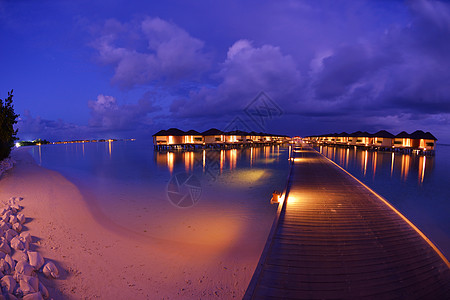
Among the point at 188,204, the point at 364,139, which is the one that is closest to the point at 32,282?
the point at 188,204

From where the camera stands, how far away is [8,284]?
12.2ft

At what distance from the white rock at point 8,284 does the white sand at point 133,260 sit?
606 millimetres

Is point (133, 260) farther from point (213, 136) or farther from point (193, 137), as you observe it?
point (213, 136)

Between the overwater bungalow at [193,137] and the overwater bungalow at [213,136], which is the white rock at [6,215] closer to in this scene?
the overwater bungalow at [193,137]

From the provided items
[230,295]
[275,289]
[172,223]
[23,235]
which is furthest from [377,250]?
[23,235]

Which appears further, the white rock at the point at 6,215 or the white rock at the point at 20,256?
the white rock at the point at 6,215

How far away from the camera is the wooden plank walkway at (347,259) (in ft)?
11.4

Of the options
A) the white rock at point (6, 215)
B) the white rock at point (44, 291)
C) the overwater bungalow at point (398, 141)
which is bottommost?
the white rock at point (44, 291)

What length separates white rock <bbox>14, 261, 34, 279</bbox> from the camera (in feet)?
13.6

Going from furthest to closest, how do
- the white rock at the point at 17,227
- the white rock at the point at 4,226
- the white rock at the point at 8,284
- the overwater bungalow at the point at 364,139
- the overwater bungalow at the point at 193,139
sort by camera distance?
the overwater bungalow at the point at 364,139 → the overwater bungalow at the point at 193,139 → the white rock at the point at 17,227 → the white rock at the point at 4,226 → the white rock at the point at 8,284

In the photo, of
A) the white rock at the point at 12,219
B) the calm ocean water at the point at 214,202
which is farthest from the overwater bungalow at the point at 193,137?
the white rock at the point at 12,219

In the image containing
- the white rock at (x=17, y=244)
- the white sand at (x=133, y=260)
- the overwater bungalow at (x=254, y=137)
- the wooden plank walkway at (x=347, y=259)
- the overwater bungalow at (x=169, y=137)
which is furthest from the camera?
the overwater bungalow at (x=254, y=137)

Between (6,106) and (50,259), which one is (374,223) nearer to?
(50,259)

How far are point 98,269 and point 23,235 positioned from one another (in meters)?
2.58
